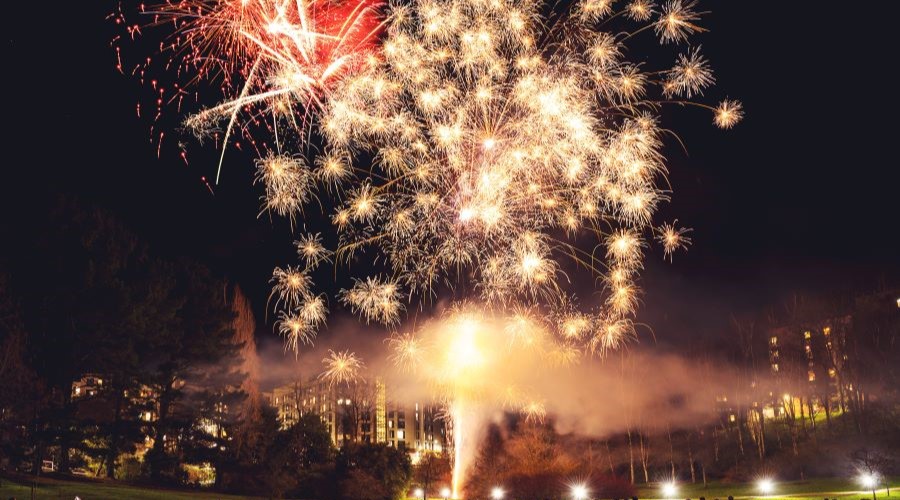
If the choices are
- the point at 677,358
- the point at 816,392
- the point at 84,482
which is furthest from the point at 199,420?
the point at 816,392

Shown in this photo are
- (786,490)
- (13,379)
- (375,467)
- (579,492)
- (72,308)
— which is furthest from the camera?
(375,467)

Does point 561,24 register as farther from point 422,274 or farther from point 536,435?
point 536,435

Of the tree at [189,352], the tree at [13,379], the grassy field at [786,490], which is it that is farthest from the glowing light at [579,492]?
the tree at [13,379]

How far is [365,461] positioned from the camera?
36.3 meters

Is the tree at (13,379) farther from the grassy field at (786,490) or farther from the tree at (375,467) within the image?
the grassy field at (786,490)

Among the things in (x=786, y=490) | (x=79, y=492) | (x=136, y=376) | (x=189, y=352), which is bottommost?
(x=786, y=490)

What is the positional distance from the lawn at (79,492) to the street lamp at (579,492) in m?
15.8

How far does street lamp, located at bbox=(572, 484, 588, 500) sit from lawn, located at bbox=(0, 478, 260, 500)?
15810 mm

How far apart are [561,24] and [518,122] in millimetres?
2329

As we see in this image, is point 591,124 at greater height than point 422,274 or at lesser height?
greater

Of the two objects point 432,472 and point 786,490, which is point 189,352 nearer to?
point 432,472

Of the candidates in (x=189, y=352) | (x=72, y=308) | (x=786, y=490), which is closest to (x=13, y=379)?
(x=72, y=308)

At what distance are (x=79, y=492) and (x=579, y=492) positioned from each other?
69.2 feet

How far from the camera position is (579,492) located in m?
31.5
